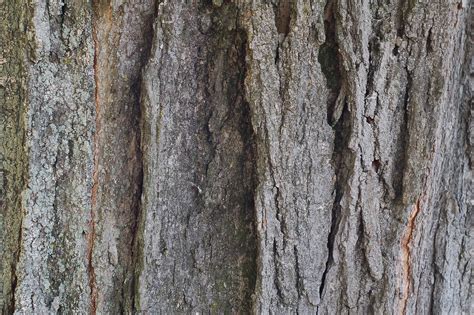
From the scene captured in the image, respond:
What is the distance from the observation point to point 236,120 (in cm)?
98

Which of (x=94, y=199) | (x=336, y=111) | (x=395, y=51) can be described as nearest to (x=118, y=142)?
(x=94, y=199)

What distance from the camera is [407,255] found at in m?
1.02

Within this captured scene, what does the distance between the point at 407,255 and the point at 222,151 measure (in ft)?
1.45

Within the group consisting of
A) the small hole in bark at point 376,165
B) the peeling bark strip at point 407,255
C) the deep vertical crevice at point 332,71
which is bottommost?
the peeling bark strip at point 407,255

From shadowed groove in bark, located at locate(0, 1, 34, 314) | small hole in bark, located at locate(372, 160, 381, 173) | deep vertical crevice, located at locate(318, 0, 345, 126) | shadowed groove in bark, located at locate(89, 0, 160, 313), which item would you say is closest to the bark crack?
shadowed groove in bark, located at locate(89, 0, 160, 313)

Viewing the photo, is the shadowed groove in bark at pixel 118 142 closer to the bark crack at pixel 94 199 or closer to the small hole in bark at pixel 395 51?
the bark crack at pixel 94 199

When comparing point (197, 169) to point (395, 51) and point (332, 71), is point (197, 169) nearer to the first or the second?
point (332, 71)

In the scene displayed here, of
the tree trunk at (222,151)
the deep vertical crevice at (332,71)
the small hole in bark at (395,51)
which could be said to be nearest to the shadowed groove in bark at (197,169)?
the tree trunk at (222,151)

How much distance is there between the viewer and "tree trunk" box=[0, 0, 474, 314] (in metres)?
0.94

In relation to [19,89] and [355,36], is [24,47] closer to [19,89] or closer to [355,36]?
[19,89]

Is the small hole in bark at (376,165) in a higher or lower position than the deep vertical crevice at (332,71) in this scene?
lower

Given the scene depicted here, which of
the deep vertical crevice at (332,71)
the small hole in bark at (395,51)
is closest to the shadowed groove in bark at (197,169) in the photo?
the deep vertical crevice at (332,71)

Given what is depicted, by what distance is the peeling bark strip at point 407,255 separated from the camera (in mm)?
1002

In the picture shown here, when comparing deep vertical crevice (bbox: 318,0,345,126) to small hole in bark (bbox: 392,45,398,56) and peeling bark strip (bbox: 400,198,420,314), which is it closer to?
small hole in bark (bbox: 392,45,398,56)
